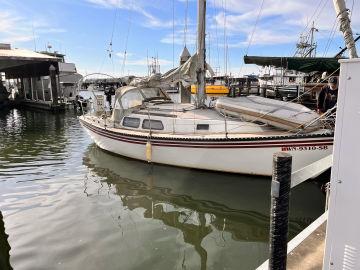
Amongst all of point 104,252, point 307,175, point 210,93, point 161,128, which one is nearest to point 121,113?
point 161,128

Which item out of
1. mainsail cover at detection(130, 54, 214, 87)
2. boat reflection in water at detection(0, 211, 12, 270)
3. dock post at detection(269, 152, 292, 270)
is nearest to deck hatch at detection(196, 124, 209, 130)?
mainsail cover at detection(130, 54, 214, 87)

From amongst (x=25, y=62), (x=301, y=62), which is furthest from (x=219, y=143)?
(x=25, y=62)

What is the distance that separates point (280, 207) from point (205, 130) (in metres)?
7.47

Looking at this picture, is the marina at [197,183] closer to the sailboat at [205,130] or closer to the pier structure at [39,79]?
the sailboat at [205,130]

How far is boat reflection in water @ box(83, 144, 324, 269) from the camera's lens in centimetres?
636

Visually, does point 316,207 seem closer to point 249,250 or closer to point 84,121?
point 249,250

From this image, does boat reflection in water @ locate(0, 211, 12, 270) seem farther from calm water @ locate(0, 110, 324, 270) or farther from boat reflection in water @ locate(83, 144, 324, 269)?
boat reflection in water @ locate(83, 144, 324, 269)

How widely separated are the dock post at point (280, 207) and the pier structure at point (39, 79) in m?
29.8

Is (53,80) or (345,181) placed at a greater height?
(53,80)

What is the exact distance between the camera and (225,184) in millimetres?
9523

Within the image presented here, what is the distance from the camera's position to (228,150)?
959 cm

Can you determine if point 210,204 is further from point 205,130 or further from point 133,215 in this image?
point 205,130

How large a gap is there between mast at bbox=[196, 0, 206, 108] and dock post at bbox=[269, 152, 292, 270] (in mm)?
8986

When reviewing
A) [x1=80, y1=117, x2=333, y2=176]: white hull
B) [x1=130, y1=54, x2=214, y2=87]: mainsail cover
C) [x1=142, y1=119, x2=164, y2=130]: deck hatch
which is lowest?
[x1=80, y1=117, x2=333, y2=176]: white hull
